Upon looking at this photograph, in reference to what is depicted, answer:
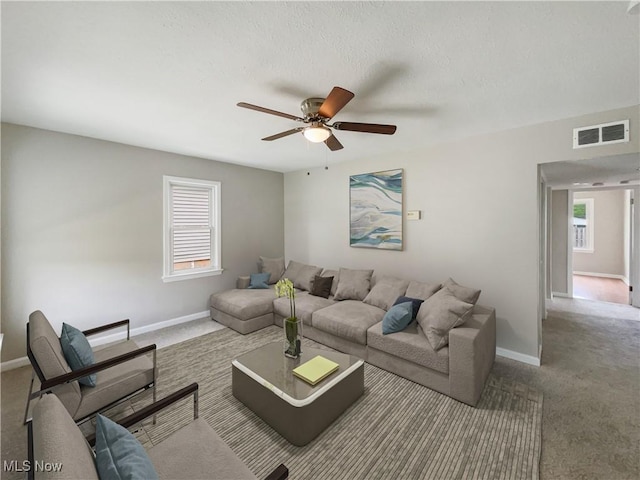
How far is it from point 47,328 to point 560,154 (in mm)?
4944

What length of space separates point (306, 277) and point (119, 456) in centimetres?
368

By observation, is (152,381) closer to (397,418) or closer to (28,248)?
(397,418)

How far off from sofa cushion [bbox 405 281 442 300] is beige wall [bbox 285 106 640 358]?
45 centimetres

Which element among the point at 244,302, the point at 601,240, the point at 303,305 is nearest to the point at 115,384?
the point at 244,302

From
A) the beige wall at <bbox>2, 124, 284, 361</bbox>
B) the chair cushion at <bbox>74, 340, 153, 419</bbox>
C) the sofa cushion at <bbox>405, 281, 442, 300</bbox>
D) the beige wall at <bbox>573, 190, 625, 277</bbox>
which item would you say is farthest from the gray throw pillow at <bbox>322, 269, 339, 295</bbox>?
the beige wall at <bbox>573, 190, 625, 277</bbox>

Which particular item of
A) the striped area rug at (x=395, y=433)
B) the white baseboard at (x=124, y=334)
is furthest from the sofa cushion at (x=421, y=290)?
the white baseboard at (x=124, y=334)

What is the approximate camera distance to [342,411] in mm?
2191

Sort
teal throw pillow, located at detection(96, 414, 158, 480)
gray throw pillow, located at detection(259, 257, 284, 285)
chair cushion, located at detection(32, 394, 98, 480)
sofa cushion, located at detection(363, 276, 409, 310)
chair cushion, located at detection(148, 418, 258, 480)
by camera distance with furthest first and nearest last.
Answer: gray throw pillow, located at detection(259, 257, 284, 285) → sofa cushion, located at detection(363, 276, 409, 310) → chair cushion, located at detection(148, 418, 258, 480) → teal throw pillow, located at detection(96, 414, 158, 480) → chair cushion, located at detection(32, 394, 98, 480)

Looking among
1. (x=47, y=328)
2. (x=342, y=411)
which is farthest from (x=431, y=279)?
(x=47, y=328)

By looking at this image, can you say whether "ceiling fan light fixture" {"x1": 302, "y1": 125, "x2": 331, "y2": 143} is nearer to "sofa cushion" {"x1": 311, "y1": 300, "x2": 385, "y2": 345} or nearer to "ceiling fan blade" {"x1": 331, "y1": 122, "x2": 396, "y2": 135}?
"ceiling fan blade" {"x1": 331, "y1": 122, "x2": 396, "y2": 135}

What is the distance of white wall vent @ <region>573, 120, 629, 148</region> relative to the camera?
8.13 feet

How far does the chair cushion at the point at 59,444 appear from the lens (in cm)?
81

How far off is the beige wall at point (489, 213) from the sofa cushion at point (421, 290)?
448mm

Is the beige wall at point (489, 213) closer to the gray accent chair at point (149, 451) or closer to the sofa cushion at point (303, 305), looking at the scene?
the sofa cushion at point (303, 305)
